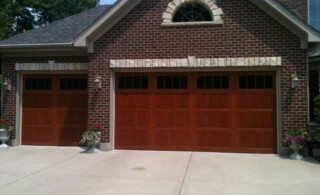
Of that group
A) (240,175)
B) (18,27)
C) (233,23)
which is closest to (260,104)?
(233,23)

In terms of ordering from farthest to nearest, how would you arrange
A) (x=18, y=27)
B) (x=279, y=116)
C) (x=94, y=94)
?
(x=18, y=27)
(x=94, y=94)
(x=279, y=116)

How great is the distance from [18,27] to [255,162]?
2744 centimetres

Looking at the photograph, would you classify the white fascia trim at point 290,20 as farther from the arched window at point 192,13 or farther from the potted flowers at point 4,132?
the potted flowers at point 4,132

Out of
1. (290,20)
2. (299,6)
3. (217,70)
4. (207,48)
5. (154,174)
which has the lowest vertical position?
(154,174)

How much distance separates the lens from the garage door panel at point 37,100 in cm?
1261

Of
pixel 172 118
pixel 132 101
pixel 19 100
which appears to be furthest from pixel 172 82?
pixel 19 100

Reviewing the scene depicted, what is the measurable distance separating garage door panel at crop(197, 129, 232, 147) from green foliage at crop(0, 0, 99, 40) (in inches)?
680

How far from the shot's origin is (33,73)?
41.7 feet

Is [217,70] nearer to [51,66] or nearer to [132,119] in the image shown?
[132,119]

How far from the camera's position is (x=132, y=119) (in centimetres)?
1162

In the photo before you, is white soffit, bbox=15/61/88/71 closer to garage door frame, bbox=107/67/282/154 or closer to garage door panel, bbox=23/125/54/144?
garage door frame, bbox=107/67/282/154

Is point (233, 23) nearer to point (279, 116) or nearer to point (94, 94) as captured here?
point (279, 116)

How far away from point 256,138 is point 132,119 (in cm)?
408

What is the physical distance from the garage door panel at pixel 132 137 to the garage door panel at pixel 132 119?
169 millimetres
